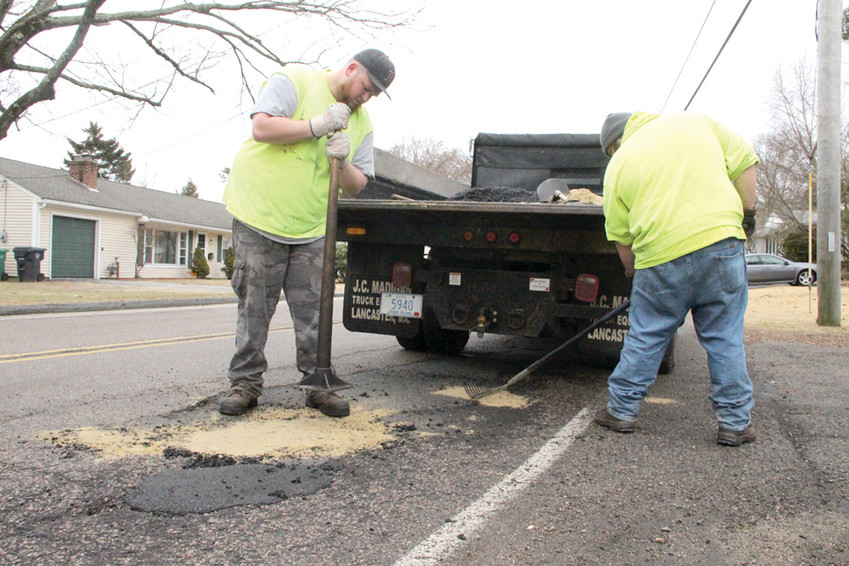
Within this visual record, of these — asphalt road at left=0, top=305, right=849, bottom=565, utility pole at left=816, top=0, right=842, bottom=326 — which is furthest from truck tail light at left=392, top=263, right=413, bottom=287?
utility pole at left=816, top=0, right=842, bottom=326

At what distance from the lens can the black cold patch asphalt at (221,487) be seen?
2391 mm

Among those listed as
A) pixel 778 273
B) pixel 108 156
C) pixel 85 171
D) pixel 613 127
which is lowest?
pixel 778 273

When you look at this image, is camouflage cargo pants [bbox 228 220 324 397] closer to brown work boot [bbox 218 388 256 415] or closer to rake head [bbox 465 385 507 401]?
brown work boot [bbox 218 388 256 415]

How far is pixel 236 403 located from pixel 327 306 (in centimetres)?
72

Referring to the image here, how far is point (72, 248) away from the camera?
77.8 ft

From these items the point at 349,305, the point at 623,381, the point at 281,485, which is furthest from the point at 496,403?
the point at 281,485

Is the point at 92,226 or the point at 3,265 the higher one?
the point at 92,226

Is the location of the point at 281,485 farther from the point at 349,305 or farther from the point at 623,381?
the point at 349,305

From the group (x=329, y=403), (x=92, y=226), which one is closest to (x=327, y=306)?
(x=329, y=403)

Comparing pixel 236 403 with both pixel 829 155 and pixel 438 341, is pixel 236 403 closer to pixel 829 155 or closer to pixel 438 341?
pixel 438 341

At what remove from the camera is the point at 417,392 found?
15.0 feet

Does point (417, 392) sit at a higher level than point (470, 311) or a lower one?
lower

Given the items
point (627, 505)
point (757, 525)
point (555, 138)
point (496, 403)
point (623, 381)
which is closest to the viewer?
point (757, 525)

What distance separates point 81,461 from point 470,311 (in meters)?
2.78
